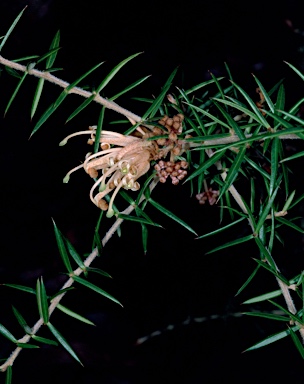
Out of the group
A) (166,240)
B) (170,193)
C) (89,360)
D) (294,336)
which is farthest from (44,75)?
(89,360)

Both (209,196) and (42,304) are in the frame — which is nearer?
(42,304)

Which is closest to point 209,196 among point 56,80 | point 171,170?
point 171,170

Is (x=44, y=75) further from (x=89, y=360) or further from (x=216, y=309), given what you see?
(x=89, y=360)

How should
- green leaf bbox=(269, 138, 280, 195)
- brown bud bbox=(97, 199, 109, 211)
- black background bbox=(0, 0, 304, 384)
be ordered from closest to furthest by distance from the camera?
green leaf bbox=(269, 138, 280, 195), brown bud bbox=(97, 199, 109, 211), black background bbox=(0, 0, 304, 384)

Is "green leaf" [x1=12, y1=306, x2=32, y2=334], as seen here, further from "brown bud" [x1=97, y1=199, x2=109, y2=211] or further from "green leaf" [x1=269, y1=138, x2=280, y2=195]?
"green leaf" [x1=269, y1=138, x2=280, y2=195]


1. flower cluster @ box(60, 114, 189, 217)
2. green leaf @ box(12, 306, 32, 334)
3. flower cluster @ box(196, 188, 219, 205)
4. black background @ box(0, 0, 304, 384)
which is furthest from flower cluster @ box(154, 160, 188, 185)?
black background @ box(0, 0, 304, 384)

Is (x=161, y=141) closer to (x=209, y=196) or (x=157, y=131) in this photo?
(x=157, y=131)

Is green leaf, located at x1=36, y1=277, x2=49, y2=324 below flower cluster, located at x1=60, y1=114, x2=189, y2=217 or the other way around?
below

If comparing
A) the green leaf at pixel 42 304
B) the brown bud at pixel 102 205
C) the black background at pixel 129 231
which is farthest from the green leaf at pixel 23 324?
the black background at pixel 129 231
